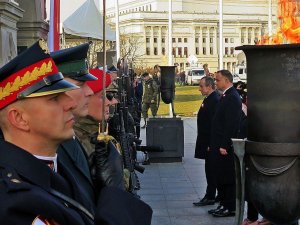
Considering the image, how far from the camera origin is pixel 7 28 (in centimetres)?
591

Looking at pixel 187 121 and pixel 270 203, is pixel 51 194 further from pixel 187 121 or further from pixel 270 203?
pixel 187 121

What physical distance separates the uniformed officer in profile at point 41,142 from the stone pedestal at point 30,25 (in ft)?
17.7

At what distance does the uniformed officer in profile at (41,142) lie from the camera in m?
2.06

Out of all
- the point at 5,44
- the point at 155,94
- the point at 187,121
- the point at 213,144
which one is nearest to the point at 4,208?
the point at 5,44

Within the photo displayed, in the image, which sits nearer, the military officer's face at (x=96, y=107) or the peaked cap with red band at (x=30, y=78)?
the peaked cap with red band at (x=30, y=78)

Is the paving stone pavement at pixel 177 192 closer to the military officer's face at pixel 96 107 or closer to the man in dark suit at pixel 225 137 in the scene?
the man in dark suit at pixel 225 137

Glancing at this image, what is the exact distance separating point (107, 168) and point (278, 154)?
2396 mm

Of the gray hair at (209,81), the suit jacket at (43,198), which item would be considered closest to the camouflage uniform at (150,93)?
the gray hair at (209,81)

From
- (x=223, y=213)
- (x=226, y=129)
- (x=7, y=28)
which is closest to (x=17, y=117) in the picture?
(x=7, y=28)

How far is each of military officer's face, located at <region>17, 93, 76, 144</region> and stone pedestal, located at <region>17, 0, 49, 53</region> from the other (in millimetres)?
5432

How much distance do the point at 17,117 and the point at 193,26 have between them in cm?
8935

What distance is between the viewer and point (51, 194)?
84.5 inches

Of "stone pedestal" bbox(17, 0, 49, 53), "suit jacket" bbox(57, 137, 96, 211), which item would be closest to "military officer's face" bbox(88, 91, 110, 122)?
"suit jacket" bbox(57, 137, 96, 211)

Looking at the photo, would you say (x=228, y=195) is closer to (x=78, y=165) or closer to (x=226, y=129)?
(x=226, y=129)
